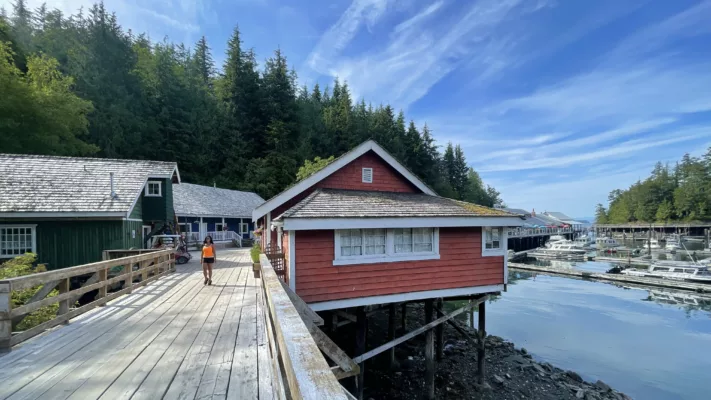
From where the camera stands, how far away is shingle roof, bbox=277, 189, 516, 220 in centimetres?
834

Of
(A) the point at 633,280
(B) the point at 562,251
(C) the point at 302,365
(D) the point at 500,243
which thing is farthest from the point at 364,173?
(B) the point at 562,251

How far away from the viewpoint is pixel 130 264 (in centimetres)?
785

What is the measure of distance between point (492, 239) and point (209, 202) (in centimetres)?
2605

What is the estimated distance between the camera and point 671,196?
224ft

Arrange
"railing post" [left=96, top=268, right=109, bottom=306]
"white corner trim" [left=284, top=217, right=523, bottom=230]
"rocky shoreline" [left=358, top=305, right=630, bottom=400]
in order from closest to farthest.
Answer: "railing post" [left=96, top=268, right=109, bottom=306]
"white corner trim" [left=284, top=217, right=523, bottom=230]
"rocky shoreline" [left=358, top=305, right=630, bottom=400]

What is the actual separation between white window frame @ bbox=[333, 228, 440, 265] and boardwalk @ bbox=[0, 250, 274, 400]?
2.75m

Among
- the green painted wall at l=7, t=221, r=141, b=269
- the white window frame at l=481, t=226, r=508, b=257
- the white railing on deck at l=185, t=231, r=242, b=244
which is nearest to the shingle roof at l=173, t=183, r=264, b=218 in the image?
the white railing on deck at l=185, t=231, r=242, b=244

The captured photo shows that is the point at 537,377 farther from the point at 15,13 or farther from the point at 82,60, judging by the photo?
the point at 15,13

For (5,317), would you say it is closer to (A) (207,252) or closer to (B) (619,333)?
(A) (207,252)

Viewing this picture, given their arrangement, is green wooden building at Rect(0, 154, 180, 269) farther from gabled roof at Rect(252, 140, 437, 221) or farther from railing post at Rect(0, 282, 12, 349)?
railing post at Rect(0, 282, 12, 349)

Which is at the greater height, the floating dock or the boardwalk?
the boardwalk

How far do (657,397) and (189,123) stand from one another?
45.4 meters

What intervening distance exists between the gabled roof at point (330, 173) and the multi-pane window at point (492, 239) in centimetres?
298

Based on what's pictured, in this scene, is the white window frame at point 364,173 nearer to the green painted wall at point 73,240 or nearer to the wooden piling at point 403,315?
the wooden piling at point 403,315
